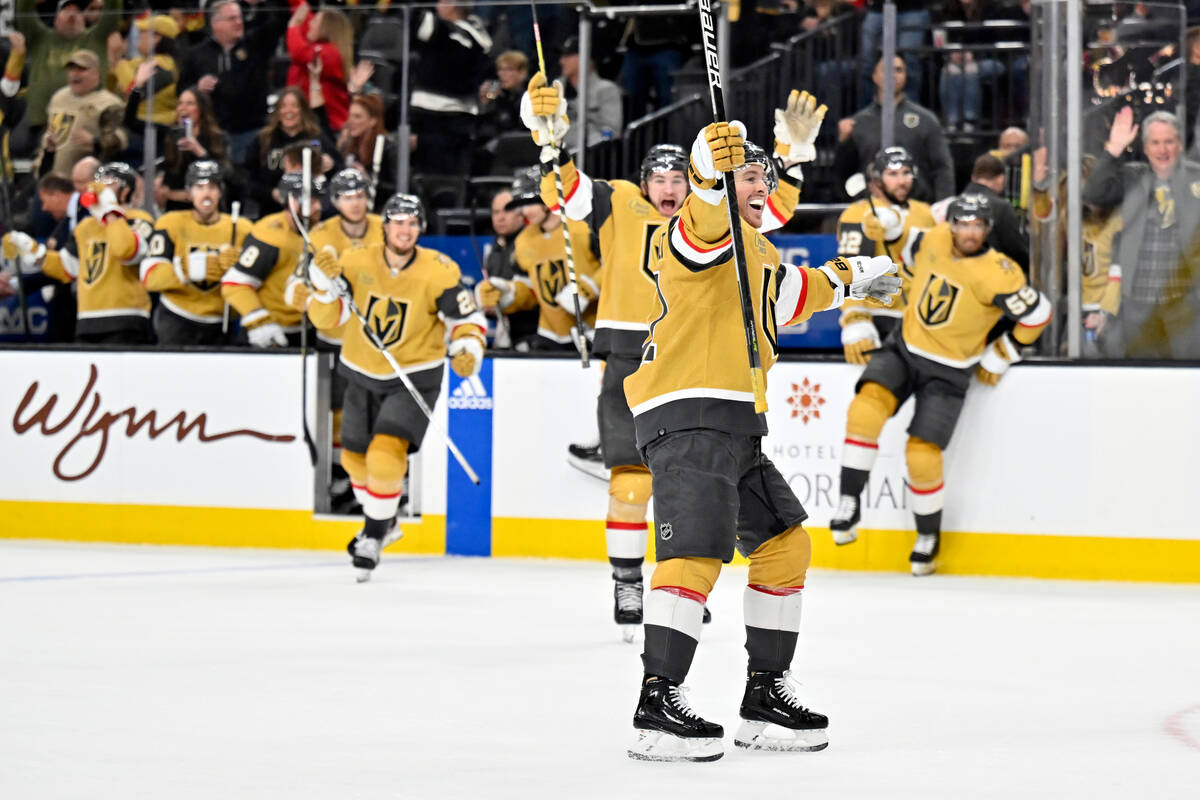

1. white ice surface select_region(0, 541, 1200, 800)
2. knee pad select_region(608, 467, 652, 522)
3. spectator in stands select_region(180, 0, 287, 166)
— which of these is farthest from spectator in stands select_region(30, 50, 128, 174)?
knee pad select_region(608, 467, 652, 522)

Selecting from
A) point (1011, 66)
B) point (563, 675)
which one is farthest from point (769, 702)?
point (1011, 66)

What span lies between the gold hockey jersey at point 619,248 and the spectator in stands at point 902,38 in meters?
3.32

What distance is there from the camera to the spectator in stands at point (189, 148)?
387 inches

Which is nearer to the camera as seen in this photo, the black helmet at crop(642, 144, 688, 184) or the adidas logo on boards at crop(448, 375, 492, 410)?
the black helmet at crop(642, 144, 688, 184)

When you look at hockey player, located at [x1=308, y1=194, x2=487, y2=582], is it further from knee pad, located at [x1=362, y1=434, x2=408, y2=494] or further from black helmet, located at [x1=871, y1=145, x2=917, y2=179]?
black helmet, located at [x1=871, y1=145, x2=917, y2=179]

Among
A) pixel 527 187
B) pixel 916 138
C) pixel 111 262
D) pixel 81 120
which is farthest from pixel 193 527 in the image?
pixel 916 138

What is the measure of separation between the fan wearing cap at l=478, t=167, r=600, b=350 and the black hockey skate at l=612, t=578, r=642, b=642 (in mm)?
3489

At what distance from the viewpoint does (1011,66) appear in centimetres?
942

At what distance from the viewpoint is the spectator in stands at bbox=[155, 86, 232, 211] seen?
984 cm

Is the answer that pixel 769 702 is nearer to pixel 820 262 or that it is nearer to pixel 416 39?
pixel 820 262

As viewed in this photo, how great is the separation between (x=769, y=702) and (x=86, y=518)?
20.2 ft

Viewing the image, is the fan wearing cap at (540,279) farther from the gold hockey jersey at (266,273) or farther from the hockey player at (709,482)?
the hockey player at (709,482)

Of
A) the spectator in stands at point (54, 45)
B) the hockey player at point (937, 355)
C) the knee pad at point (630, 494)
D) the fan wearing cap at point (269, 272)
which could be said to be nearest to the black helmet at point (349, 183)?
the fan wearing cap at point (269, 272)

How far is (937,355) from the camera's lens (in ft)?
26.0
